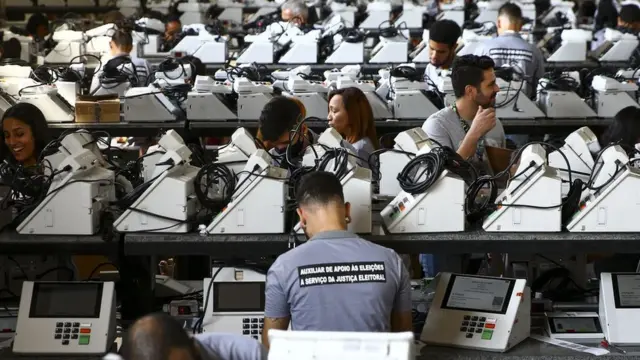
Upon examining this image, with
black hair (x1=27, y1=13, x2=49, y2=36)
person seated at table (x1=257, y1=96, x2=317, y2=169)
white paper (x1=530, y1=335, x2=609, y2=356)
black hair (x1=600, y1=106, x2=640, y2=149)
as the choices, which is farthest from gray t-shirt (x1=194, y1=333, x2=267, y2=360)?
black hair (x1=27, y1=13, x2=49, y2=36)

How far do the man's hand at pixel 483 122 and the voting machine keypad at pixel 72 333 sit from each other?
5.93 feet

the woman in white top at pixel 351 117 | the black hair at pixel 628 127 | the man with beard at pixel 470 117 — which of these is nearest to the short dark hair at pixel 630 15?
the black hair at pixel 628 127

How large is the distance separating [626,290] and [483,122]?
1.03 m

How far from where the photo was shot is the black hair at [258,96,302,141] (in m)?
5.18

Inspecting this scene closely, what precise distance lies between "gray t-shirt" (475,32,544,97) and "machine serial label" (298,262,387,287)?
426cm

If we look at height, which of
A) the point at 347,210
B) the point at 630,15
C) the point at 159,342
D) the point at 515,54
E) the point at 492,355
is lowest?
the point at 492,355

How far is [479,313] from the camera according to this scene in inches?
165

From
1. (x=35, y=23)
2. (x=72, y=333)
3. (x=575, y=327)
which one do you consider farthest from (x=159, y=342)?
(x=35, y=23)

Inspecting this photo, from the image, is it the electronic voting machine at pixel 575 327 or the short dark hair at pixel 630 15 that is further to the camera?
the short dark hair at pixel 630 15

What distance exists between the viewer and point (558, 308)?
4.50 metres

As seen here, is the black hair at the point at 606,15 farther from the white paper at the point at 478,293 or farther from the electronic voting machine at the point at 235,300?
the electronic voting machine at the point at 235,300

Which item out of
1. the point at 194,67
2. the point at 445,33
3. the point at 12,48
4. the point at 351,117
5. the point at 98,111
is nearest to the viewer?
the point at 351,117

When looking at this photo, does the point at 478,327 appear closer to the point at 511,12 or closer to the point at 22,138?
the point at 22,138

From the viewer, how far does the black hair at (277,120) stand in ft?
17.0
